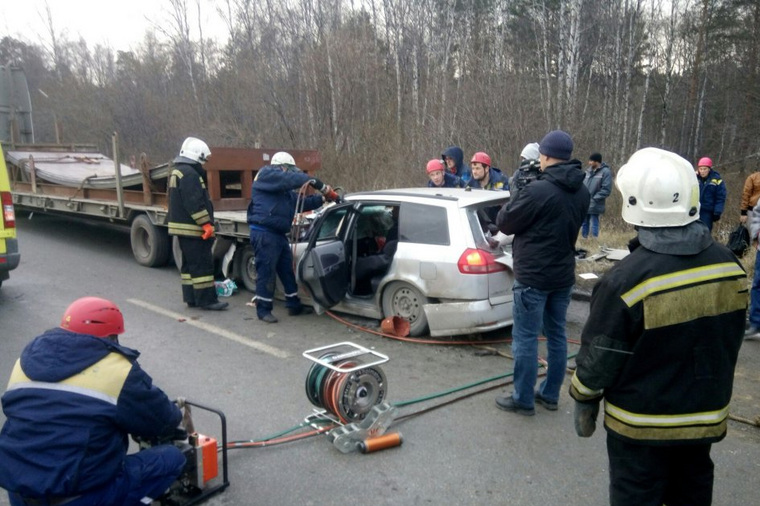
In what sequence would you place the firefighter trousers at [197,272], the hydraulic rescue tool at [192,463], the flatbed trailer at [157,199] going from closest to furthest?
the hydraulic rescue tool at [192,463] → the firefighter trousers at [197,272] → the flatbed trailer at [157,199]

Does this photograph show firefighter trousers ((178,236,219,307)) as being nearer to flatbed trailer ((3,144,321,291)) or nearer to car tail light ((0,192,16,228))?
flatbed trailer ((3,144,321,291))

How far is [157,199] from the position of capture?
9.29 meters

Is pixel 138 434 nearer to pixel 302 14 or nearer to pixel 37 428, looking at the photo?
pixel 37 428

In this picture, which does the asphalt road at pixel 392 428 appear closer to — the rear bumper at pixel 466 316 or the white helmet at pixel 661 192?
the rear bumper at pixel 466 316

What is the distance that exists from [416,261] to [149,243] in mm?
5238

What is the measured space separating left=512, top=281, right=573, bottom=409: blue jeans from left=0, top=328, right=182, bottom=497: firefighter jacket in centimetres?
251

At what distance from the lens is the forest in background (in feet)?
51.0

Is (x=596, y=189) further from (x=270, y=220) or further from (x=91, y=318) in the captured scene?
(x=91, y=318)

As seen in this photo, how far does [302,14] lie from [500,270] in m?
24.7

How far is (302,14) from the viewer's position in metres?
27.4

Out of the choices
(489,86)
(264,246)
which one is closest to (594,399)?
(264,246)

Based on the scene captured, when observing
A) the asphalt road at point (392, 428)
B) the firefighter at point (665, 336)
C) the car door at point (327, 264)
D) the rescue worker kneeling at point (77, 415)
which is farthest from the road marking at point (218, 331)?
the firefighter at point (665, 336)

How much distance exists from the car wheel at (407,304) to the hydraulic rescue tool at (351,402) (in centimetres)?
180

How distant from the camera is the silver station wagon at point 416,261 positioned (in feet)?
18.4
